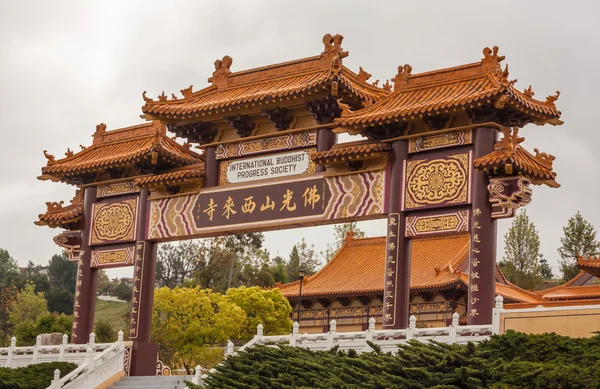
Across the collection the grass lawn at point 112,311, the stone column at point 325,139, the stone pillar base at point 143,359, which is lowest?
the stone pillar base at point 143,359

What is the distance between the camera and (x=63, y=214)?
21.0m

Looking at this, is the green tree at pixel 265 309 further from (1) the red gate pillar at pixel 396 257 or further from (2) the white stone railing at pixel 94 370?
(1) the red gate pillar at pixel 396 257

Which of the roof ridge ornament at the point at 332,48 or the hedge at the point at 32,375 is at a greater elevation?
the roof ridge ornament at the point at 332,48

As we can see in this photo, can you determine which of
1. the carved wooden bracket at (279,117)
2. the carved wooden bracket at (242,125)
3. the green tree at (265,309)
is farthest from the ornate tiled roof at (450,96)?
the green tree at (265,309)

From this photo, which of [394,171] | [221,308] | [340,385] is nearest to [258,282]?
[221,308]

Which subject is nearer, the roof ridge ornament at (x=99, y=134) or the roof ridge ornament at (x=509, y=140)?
the roof ridge ornament at (x=509, y=140)

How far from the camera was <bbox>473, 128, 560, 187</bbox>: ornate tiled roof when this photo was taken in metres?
14.8

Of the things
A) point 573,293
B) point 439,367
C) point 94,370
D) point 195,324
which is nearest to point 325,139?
point 439,367

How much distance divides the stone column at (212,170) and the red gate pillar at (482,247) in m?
5.75

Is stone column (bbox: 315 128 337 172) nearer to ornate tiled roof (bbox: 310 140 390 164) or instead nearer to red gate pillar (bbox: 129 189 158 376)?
ornate tiled roof (bbox: 310 140 390 164)

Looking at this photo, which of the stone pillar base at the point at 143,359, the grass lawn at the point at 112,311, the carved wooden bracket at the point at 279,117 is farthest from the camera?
the grass lawn at the point at 112,311

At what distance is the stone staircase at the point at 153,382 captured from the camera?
17.1m

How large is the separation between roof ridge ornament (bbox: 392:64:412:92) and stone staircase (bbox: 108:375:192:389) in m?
6.58

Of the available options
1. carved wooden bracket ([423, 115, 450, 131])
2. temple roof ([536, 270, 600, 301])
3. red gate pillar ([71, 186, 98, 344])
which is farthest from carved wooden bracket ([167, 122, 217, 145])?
temple roof ([536, 270, 600, 301])
